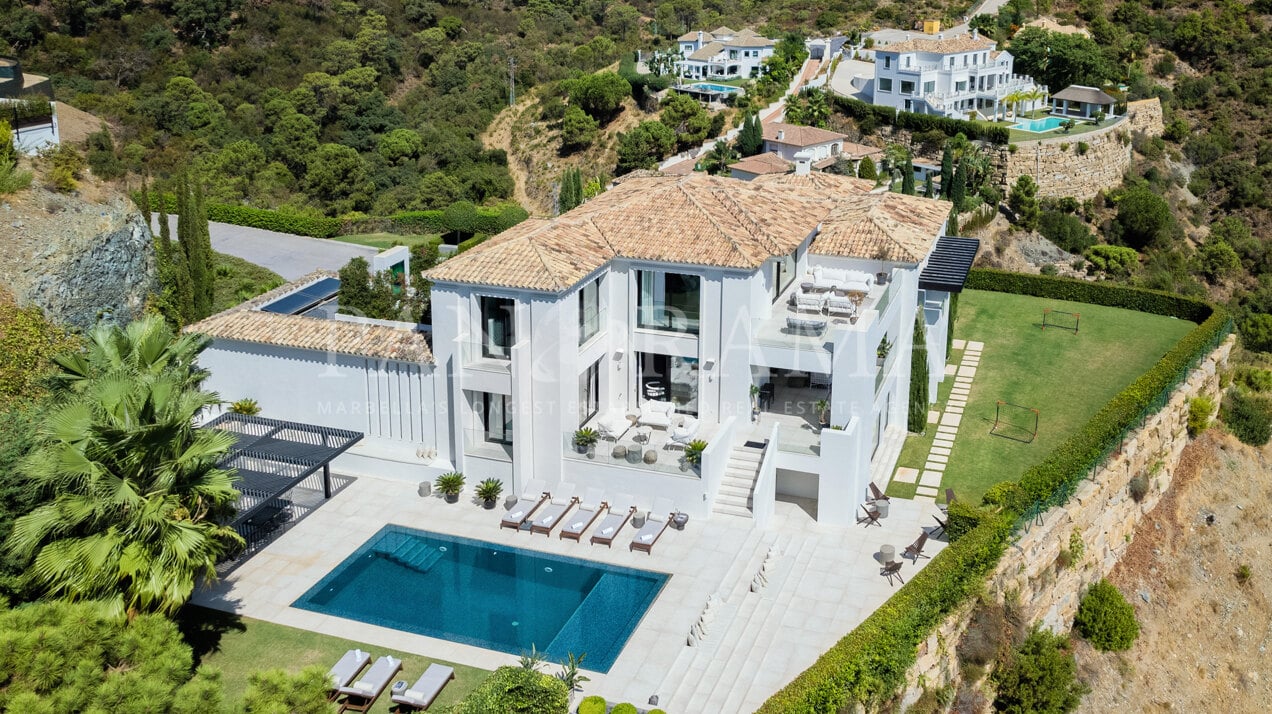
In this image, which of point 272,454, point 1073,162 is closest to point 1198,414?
point 272,454

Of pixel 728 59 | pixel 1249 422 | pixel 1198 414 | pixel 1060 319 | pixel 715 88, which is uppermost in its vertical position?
pixel 728 59

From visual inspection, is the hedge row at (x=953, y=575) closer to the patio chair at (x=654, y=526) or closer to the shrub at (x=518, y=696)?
the shrub at (x=518, y=696)

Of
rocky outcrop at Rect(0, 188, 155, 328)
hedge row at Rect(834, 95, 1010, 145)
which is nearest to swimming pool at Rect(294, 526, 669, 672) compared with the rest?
rocky outcrop at Rect(0, 188, 155, 328)

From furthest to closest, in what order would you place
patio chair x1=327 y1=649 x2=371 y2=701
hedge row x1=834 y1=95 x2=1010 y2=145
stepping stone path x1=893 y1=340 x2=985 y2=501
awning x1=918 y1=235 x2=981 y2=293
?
hedge row x1=834 y1=95 x2=1010 y2=145
awning x1=918 y1=235 x2=981 y2=293
stepping stone path x1=893 y1=340 x2=985 y2=501
patio chair x1=327 y1=649 x2=371 y2=701

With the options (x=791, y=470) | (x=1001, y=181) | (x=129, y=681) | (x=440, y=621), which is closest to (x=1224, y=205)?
(x=1001, y=181)

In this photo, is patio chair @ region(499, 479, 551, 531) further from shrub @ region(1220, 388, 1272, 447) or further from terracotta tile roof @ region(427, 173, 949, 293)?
shrub @ region(1220, 388, 1272, 447)

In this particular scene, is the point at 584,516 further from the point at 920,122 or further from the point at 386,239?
the point at 920,122
